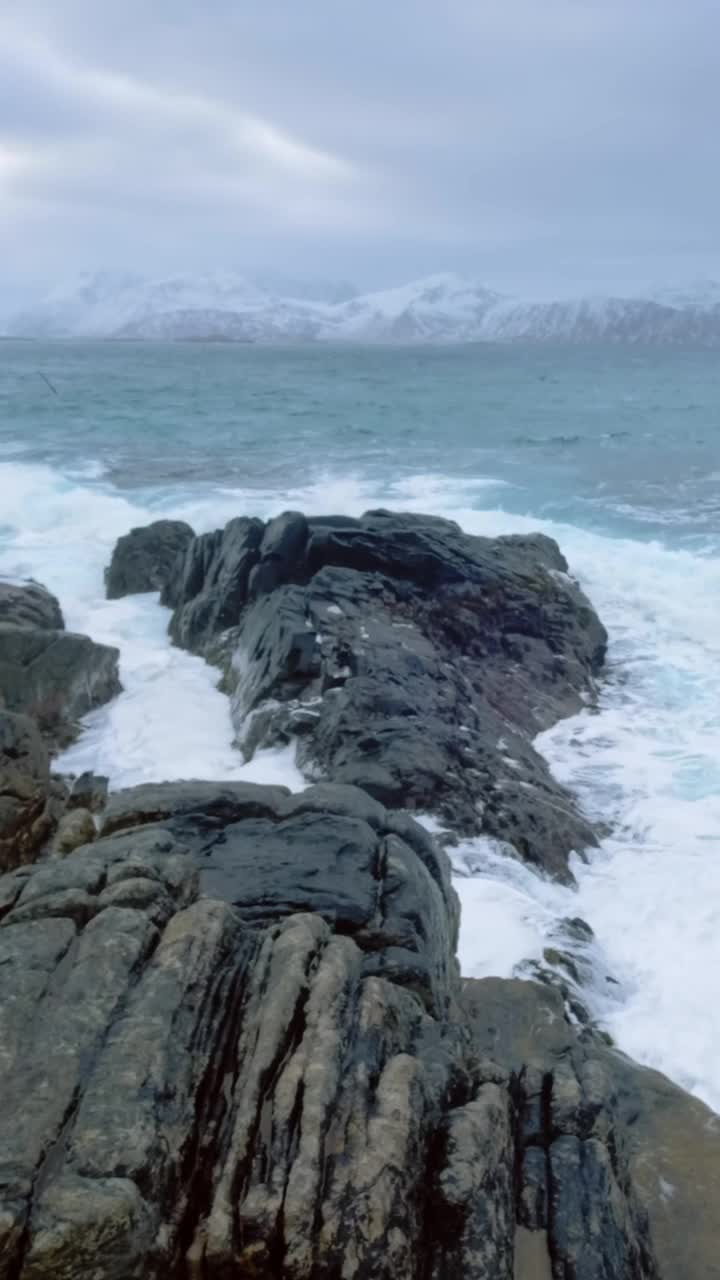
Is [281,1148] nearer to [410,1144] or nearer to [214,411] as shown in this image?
[410,1144]

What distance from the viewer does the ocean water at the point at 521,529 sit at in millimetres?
8961

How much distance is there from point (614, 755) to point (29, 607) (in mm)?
9555

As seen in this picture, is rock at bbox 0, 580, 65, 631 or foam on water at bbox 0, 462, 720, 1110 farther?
rock at bbox 0, 580, 65, 631

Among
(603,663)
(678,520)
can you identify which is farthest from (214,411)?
(603,663)

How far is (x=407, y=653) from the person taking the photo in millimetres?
13039

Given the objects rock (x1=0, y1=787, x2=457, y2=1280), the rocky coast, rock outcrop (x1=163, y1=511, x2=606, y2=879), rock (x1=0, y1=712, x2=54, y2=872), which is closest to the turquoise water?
rock outcrop (x1=163, y1=511, x2=606, y2=879)

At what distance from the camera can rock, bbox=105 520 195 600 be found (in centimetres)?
1977

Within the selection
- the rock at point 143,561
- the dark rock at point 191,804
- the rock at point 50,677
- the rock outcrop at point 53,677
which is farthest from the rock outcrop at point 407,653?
the dark rock at point 191,804

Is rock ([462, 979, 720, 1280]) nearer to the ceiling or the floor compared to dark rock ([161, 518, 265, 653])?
nearer to the ceiling

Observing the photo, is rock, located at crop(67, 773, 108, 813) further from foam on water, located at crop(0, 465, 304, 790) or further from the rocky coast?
foam on water, located at crop(0, 465, 304, 790)

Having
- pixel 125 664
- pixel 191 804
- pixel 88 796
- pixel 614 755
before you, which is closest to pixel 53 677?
pixel 125 664

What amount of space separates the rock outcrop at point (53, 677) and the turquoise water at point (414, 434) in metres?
15.6

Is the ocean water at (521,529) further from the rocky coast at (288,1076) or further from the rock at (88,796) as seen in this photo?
the rock at (88,796)

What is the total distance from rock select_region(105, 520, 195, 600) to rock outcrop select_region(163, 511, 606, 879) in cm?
94
